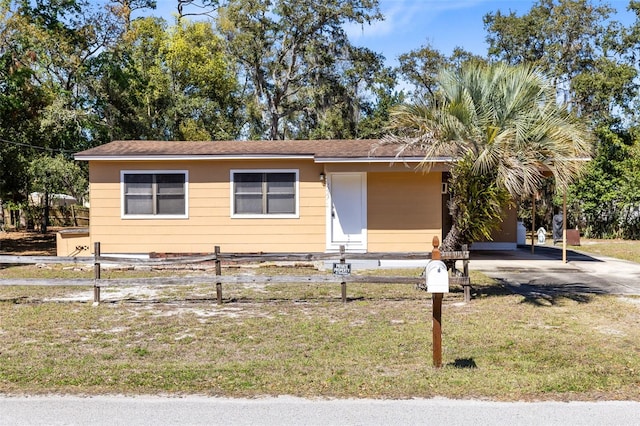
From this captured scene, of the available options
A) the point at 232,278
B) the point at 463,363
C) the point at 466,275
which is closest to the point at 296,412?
the point at 463,363

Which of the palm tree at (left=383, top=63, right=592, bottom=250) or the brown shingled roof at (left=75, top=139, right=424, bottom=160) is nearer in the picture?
the palm tree at (left=383, top=63, right=592, bottom=250)

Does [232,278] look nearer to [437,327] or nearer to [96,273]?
[96,273]

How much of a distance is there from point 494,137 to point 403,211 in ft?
18.7

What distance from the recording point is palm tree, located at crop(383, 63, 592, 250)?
31.1 ft

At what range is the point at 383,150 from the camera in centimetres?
1511

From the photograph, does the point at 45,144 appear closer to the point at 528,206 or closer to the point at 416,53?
the point at 416,53

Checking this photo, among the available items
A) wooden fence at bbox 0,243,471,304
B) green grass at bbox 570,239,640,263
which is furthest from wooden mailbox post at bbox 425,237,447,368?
green grass at bbox 570,239,640,263

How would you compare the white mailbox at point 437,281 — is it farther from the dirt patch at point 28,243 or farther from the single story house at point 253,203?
the dirt patch at point 28,243

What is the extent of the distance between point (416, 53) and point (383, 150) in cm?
1780

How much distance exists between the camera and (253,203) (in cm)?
1538

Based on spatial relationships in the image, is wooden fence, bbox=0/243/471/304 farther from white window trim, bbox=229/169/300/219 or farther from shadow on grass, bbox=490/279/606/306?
white window trim, bbox=229/169/300/219

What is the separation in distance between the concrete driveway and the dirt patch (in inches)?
578

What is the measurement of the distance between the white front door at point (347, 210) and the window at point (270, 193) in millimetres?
988

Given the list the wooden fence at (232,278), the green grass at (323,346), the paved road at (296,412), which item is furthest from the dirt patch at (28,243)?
the paved road at (296,412)
